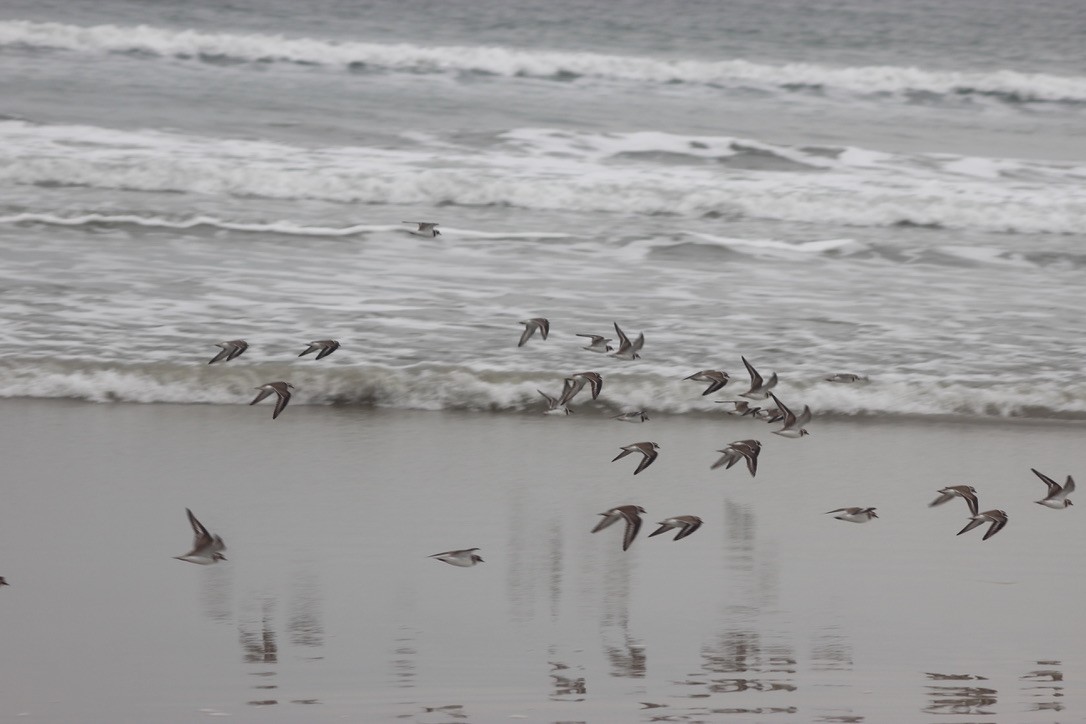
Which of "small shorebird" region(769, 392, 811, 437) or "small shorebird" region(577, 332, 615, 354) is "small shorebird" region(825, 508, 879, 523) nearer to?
"small shorebird" region(769, 392, 811, 437)

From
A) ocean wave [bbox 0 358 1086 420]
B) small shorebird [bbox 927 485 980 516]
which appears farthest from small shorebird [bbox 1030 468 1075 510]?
ocean wave [bbox 0 358 1086 420]

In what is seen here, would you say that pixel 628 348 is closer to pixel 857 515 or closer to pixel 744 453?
pixel 744 453

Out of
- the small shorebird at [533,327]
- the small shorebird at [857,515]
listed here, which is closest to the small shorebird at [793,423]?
the small shorebird at [857,515]

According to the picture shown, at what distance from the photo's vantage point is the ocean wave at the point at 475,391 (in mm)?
6027

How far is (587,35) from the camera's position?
21.9m

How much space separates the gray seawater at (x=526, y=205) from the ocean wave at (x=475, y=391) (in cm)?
2

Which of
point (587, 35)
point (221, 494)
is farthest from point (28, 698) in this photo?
point (587, 35)

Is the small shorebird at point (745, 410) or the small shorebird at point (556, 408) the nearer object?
the small shorebird at point (745, 410)

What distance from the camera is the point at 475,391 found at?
20.2ft

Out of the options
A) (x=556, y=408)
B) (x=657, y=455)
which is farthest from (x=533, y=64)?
(x=657, y=455)

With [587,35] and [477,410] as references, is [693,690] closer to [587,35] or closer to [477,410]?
[477,410]

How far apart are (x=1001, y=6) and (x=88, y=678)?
999 inches

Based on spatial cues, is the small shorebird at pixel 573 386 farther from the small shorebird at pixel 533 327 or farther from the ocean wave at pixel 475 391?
the ocean wave at pixel 475 391

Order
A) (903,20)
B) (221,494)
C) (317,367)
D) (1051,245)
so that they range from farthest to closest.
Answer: (903,20) → (1051,245) → (317,367) → (221,494)
